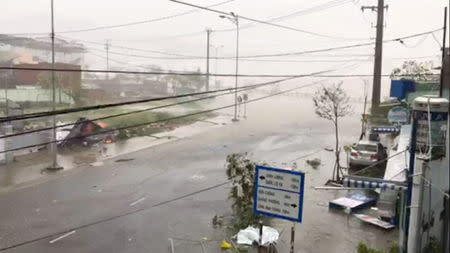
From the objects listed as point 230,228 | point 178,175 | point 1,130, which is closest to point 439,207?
point 230,228

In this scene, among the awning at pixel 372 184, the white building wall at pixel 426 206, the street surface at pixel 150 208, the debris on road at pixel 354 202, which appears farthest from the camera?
the debris on road at pixel 354 202

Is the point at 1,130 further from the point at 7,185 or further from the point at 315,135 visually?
the point at 315,135

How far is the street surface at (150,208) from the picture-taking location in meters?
13.6

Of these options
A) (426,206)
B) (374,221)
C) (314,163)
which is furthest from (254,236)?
(314,163)

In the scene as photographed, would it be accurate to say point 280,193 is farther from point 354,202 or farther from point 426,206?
point 354,202

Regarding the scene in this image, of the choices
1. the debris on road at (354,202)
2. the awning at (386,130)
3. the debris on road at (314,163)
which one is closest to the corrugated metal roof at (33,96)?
the debris on road at (314,163)

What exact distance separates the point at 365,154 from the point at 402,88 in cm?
413

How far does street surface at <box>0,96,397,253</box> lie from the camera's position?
13586mm

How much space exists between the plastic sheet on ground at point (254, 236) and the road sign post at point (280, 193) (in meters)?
6.02

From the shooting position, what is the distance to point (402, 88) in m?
21.2

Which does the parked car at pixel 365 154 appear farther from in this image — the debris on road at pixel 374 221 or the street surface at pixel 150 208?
the debris on road at pixel 374 221

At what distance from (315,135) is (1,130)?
25738 millimetres

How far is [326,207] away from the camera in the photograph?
17.0 metres

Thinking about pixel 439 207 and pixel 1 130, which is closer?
pixel 439 207
